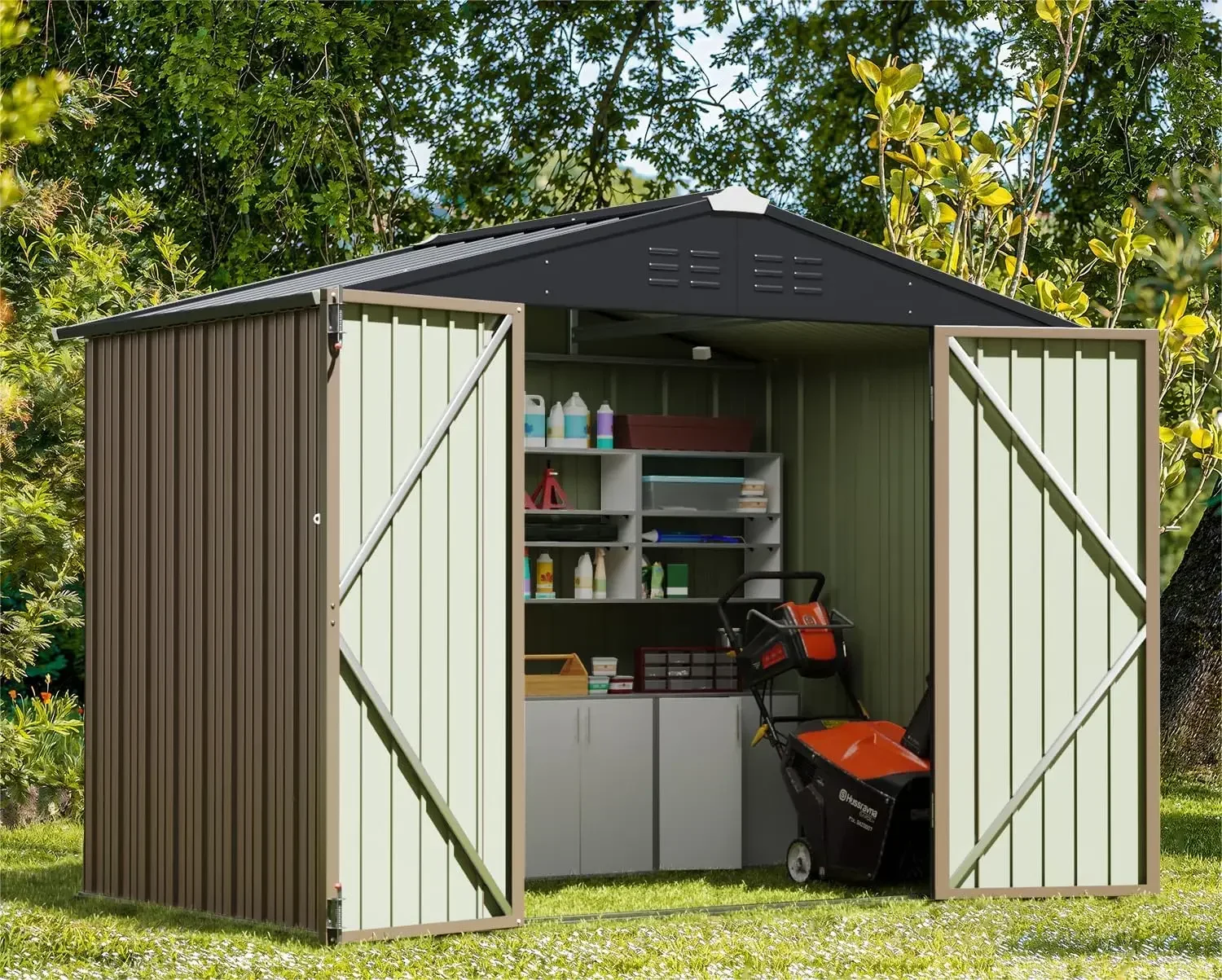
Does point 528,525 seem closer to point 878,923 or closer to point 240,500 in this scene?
point 240,500

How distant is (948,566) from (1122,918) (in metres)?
1.52

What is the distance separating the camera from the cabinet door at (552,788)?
8.16m

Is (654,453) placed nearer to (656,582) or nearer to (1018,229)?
(656,582)

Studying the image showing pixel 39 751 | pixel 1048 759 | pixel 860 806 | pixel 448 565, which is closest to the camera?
pixel 448 565

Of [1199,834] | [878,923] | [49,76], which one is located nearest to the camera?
[49,76]

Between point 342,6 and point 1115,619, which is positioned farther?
point 342,6

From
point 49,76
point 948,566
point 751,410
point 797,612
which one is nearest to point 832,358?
point 751,410

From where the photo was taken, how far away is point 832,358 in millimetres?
8977

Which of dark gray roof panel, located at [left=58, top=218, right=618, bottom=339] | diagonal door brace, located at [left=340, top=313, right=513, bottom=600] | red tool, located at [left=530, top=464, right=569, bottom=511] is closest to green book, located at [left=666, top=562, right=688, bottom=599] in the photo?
red tool, located at [left=530, top=464, right=569, bottom=511]

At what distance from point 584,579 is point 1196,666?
17.7 feet

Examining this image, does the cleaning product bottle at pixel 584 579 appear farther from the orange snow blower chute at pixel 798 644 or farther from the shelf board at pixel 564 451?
the orange snow blower chute at pixel 798 644

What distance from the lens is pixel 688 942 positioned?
6551 millimetres

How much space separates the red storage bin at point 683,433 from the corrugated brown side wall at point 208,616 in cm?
247

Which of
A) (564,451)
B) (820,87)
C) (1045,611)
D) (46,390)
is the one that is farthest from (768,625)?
(820,87)
